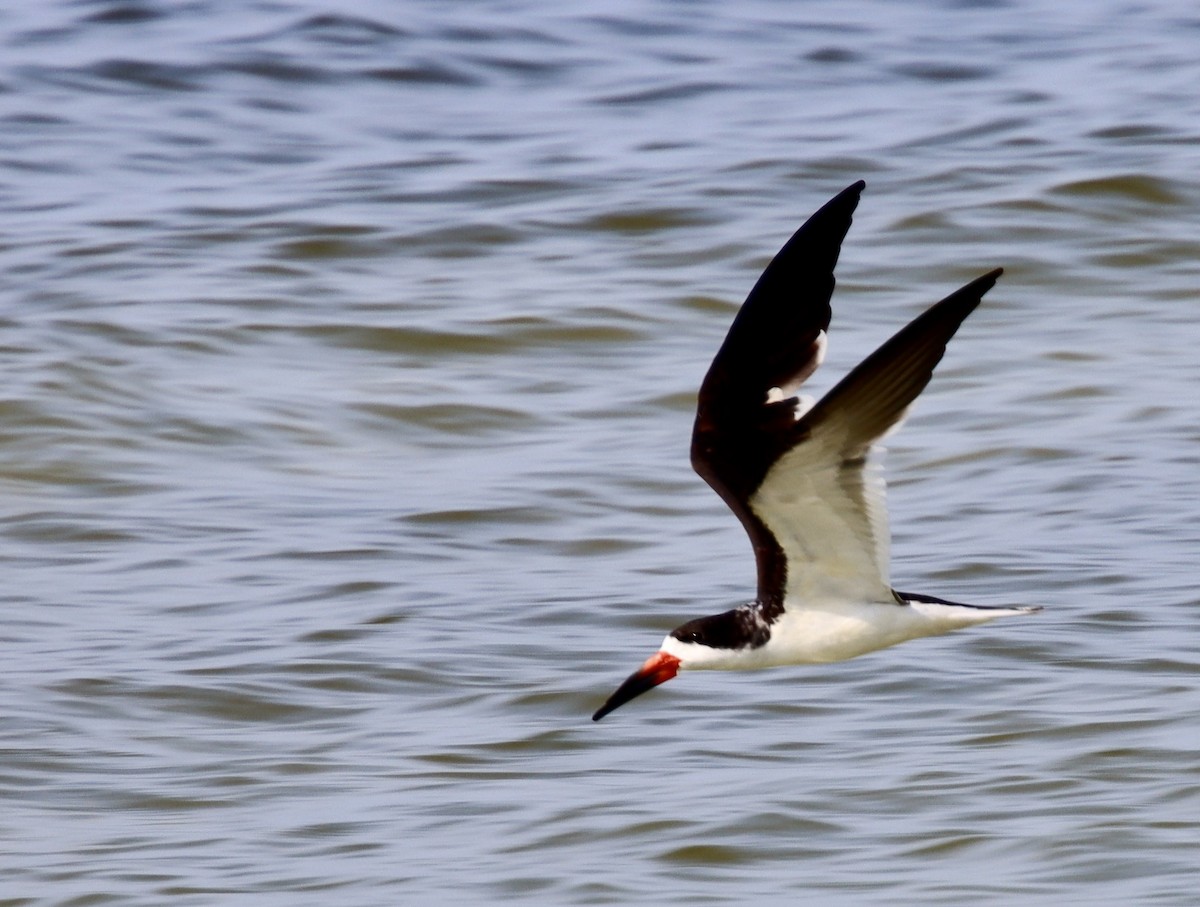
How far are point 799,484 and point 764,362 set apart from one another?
0.34m

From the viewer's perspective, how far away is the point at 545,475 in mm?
10062

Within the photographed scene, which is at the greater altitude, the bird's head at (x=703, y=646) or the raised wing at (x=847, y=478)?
the raised wing at (x=847, y=478)

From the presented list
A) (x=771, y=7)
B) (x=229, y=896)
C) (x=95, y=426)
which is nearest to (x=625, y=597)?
(x=229, y=896)

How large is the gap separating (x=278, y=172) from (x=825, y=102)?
458 centimetres

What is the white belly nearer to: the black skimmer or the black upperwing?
the black skimmer

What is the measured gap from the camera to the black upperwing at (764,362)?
5604mm

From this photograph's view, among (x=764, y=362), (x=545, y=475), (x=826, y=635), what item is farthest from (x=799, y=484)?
(x=545, y=475)

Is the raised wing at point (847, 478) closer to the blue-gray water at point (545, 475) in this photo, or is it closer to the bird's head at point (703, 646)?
the bird's head at point (703, 646)

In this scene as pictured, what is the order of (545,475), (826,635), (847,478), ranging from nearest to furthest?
(847,478)
(826,635)
(545,475)

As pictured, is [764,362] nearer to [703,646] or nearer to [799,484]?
[799,484]

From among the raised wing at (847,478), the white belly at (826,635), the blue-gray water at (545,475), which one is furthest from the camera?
the blue-gray water at (545,475)

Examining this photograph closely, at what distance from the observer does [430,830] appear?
6602 mm

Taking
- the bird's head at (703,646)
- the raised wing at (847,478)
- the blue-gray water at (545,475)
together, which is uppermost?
the raised wing at (847,478)

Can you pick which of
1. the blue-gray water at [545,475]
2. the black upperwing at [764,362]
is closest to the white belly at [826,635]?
the black upperwing at [764,362]
